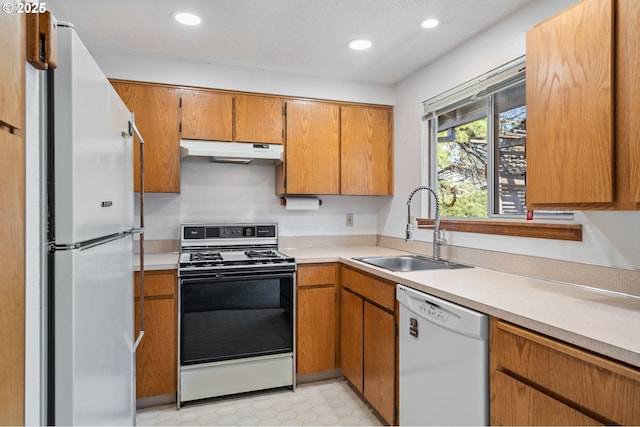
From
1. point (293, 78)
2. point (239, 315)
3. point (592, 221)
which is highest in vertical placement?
point (293, 78)

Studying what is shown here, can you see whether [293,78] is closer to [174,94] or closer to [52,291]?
[174,94]

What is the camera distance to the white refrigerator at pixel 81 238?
2.73 ft

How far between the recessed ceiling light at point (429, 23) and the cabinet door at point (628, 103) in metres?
1.01

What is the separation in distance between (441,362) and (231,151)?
1.92m

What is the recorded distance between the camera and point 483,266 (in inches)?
84.0

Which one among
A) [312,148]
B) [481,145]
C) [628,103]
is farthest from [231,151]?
[628,103]

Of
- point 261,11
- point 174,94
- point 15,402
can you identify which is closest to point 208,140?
point 174,94

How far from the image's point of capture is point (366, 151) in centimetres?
309

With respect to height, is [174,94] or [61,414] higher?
[174,94]

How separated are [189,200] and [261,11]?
1514 millimetres

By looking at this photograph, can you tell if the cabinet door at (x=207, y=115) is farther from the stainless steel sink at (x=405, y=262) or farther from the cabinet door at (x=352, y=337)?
the cabinet door at (x=352, y=337)

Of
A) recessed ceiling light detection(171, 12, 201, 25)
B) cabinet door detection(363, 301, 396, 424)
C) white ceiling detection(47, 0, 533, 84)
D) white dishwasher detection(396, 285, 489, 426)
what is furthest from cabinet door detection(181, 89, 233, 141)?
white dishwasher detection(396, 285, 489, 426)

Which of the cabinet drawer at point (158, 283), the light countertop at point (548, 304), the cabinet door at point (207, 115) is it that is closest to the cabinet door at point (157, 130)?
the cabinet door at point (207, 115)

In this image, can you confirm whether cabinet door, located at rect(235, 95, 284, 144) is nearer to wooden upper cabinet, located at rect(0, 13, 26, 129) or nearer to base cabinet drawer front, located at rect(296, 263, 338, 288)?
base cabinet drawer front, located at rect(296, 263, 338, 288)
